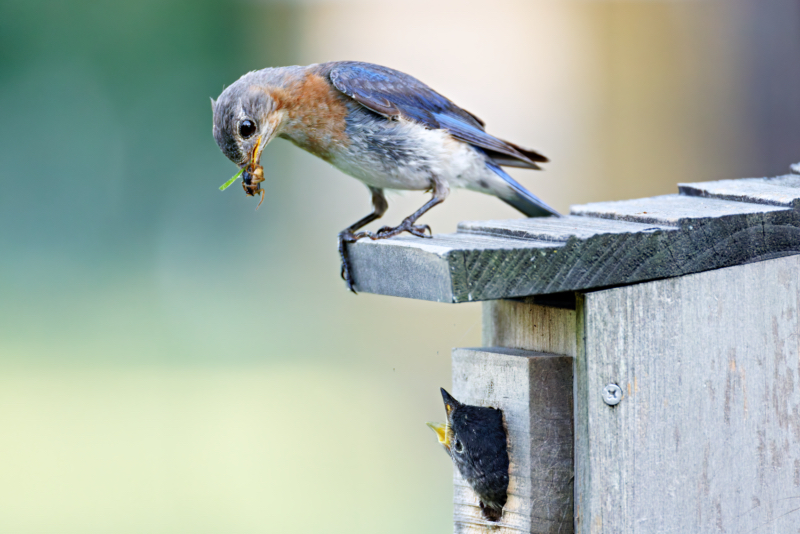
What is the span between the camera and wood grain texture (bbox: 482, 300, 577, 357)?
1.67 metres

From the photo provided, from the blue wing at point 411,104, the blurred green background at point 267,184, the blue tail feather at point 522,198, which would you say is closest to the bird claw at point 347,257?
the blue wing at point 411,104

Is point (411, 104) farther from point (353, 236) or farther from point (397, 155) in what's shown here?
point (353, 236)

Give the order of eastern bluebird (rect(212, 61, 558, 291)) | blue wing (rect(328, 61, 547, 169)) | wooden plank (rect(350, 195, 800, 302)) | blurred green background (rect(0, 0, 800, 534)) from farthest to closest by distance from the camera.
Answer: blurred green background (rect(0, 0, 800, 534)) < blue wing (rect(328, 61, 547, 169)) < eastern bluebird (rect(212, 61, 558, 291)) < wooden plank (rect(350, 195, 800, 302))

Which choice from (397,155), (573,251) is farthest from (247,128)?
(573,251)

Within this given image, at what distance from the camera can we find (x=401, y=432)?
16.8 feet

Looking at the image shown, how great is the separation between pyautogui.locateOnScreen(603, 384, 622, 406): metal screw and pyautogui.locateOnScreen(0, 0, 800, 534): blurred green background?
132 inches

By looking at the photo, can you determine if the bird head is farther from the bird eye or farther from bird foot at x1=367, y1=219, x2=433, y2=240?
bird foot at x1=367, y1=219, x2=433, y2=240

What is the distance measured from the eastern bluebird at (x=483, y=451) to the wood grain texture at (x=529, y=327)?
177 mm

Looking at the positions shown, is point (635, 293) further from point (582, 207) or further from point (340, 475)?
Answer: point (340, 475)

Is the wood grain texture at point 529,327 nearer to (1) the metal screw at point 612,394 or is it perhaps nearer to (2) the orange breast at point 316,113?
(1) the metal screw at point 612,394

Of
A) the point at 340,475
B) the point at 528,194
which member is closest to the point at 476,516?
the point at 528,194

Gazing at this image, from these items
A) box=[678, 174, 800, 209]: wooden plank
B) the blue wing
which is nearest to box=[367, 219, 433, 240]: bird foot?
the blue wing

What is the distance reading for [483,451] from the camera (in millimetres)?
1710

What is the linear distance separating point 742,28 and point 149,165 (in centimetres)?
400
